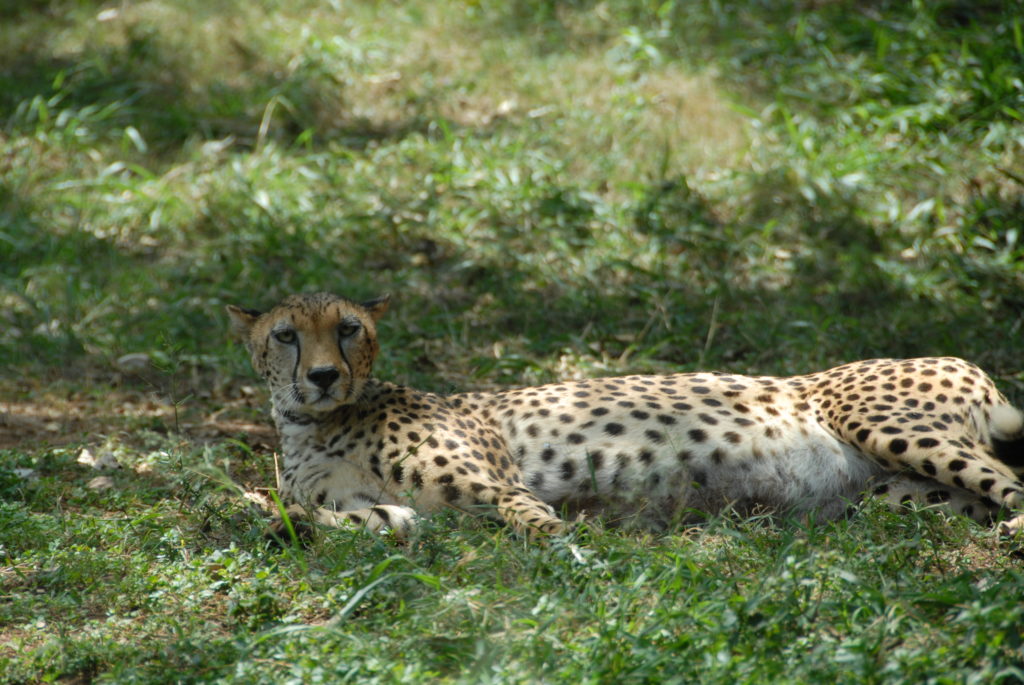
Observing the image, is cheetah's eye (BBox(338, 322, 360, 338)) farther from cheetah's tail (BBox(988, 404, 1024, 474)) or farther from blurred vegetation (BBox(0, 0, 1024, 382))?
cheetah's tail (BBox(988, 404, 1024, 474))

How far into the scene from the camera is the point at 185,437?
5.62 metres

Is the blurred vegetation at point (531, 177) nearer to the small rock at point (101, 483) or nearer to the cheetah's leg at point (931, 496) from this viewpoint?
the small rock at point (101, 483)

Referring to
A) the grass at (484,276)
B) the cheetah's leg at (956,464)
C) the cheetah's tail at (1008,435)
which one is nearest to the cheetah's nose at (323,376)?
the grass at (484,276)

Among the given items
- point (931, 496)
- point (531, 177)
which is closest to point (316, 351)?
point (931, 496)

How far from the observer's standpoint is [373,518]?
4.19 metres

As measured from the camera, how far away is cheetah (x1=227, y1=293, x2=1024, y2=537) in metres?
4.42

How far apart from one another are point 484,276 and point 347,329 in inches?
104

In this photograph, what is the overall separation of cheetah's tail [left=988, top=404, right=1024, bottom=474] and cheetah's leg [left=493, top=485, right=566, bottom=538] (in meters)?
1.87

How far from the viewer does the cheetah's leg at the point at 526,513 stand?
3.98 metres

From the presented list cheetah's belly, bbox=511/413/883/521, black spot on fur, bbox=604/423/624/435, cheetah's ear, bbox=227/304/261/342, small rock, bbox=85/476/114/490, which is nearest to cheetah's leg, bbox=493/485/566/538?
cheetah's belly, bbox=511/413/883/521

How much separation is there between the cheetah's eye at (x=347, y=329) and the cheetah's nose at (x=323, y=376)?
203mm

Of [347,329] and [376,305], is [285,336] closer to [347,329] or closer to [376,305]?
[347,329]

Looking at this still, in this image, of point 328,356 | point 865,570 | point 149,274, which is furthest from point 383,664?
point 149,274

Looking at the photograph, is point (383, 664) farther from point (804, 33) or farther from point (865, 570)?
point (804, 33)
